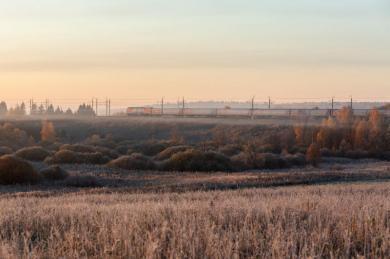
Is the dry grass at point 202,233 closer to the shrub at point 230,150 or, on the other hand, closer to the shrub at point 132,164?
the shrub at point 132,164

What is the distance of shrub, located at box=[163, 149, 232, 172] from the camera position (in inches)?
1706

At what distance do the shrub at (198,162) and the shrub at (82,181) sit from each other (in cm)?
1036

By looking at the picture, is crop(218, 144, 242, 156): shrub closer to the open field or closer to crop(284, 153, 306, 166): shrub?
the open field

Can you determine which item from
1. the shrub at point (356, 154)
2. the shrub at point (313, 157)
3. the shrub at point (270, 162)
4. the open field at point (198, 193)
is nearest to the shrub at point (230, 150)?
the open field at point (198, 193)

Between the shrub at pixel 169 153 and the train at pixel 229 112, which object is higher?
the train at pixel 229 112

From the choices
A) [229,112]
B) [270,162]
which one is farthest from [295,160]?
[229,112]

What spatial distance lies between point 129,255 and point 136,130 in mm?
72089

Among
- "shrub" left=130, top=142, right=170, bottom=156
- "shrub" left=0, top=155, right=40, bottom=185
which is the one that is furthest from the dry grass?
"shrub" left=130, top=142, right=170, bottom=156

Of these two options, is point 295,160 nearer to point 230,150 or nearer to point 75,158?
point 230,150

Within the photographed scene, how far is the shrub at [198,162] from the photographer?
43.3 meters

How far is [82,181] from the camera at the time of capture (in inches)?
1282

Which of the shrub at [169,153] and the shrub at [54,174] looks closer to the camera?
the shrub at [54,174]

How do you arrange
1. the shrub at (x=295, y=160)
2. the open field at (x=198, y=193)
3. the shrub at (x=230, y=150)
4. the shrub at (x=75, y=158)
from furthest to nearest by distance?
the shrub at (x=230, y=150)
the shrub at (x=295, y=160)
the shrub at (x=75, y=158)
the open field at (x=198, y=193)

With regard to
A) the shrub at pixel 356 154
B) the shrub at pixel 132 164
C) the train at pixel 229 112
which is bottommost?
the shrub at pixel 356 154
